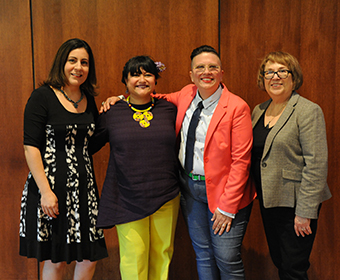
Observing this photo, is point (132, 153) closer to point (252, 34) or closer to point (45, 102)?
point (45, 102)

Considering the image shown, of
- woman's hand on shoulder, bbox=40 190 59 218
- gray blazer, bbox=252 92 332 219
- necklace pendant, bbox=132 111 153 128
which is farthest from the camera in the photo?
necklace pendant, bbox=132 111 153 128

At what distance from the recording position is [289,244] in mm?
1793

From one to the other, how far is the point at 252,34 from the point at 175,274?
7.34ft

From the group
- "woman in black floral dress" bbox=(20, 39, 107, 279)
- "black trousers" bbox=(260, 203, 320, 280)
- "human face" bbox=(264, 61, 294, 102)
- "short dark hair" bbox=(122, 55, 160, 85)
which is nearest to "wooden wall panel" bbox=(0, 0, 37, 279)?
"woman in black floral dress" bbox=(20, 39, 107, 279)

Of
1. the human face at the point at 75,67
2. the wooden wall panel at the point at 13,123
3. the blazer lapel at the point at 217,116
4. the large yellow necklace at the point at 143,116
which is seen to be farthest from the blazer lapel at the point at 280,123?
the wooden wall panel at the point at 13,123

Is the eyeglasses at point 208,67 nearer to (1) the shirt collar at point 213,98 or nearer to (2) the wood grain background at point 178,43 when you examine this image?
(1) the shirt collar at point 213,98

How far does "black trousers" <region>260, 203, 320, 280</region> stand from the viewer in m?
1.78

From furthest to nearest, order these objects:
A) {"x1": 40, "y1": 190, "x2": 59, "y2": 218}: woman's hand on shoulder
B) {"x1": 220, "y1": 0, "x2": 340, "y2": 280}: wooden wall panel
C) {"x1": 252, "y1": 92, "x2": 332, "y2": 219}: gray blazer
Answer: {"x1": 220, "y1": 0, "x2": 340, "y2": 280}: wooden wall panel, {"x1": 40, "y1": 190, "x2": 59, "y2": 218}: woman's hand on shoulder, {"x1": 252, "y1": 92, "x2": 332, "y2": 219}: gray blazer

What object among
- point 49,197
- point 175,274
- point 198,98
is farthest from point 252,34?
point 175,274

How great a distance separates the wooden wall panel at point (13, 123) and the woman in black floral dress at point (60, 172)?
84 cm

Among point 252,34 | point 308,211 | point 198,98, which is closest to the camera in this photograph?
point 308,211

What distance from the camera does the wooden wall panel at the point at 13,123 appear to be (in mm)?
2525

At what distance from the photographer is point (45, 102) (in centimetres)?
183

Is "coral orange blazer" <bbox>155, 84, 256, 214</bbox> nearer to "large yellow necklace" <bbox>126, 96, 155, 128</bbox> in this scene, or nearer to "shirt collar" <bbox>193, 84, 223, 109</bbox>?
"shirt collar" <bbox>193, 84, 223, 109</bbox>
